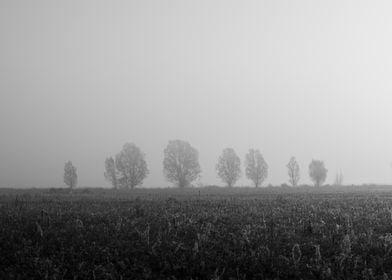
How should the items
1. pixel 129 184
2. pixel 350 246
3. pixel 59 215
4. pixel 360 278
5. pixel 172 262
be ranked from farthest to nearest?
pixel 129 184
pixel 59 215
pixel 350 246
pixel 172 262
pixel 360 278

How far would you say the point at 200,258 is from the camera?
39.7ft

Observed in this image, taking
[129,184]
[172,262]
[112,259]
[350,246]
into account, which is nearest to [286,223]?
[350,246]

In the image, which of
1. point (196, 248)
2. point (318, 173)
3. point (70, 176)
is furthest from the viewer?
point (318, 173)

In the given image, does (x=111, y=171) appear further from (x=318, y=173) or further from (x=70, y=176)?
(x=318, y=173)

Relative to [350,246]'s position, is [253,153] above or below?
above

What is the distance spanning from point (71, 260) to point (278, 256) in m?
6.59

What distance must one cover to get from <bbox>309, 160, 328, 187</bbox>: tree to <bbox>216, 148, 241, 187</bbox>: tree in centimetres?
2931

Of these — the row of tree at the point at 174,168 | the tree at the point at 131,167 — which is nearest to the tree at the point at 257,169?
the row of tree at the point at 174,168

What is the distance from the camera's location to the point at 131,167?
320 ft

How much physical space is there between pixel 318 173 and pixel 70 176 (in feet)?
258

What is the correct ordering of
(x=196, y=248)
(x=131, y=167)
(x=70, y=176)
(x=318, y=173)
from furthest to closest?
(x=318, y=173) → (x=70, y=176) → (x=131, y=167) → (x=196, y=248)

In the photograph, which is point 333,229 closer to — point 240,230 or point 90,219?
point 240,230

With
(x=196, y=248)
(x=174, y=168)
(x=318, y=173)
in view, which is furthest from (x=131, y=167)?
(x=196, y=248)

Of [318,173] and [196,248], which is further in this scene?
[318,173]
